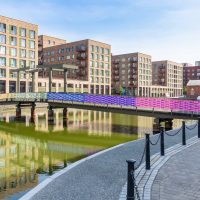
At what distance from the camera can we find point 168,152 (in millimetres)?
13648

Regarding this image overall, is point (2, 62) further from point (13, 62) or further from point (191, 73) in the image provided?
point (191, 73)

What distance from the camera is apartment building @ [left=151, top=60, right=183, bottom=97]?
131625 mm

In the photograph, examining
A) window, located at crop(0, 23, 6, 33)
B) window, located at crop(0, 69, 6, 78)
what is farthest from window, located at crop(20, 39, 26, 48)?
window, located at crop(0, 69, 6, 78)

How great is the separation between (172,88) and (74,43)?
6419cm

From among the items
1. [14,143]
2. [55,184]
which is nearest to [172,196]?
[55,184]

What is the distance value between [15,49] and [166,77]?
8117 centimetres

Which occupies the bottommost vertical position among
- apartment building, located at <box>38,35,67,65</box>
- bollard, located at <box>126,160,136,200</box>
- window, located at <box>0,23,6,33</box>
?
bollard, located at <box>126,160,136,200</box>

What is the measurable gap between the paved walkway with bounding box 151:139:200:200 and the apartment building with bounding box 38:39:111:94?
72.9 metres

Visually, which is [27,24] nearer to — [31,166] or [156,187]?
[31,166]

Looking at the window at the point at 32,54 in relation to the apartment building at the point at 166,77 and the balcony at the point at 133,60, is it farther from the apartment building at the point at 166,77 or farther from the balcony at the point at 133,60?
the apartment building at the point at 166,77

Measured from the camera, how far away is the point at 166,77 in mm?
133125

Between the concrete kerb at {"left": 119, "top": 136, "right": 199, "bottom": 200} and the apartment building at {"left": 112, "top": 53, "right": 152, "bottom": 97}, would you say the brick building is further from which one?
the concrete kerb at {"left": 119, "top": 136, "right": 199, "bottom": 200}

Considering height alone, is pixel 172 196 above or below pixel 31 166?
above

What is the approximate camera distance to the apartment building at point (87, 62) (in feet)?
296
